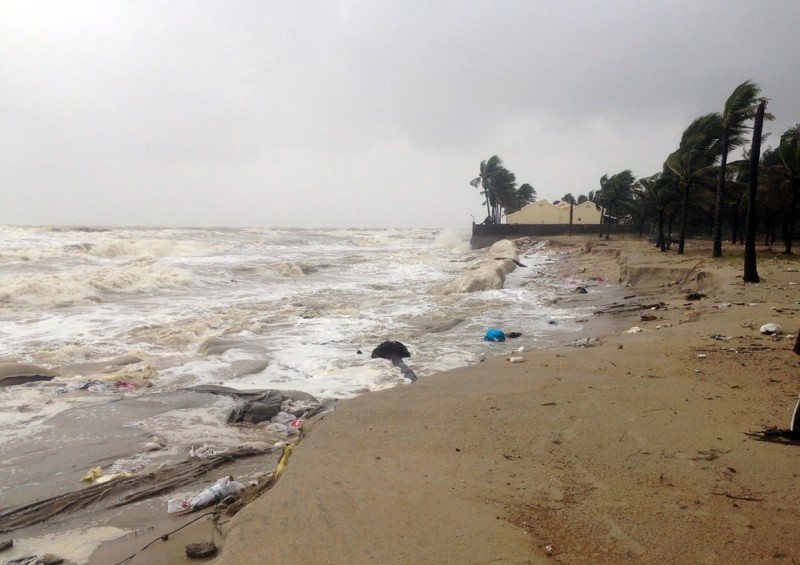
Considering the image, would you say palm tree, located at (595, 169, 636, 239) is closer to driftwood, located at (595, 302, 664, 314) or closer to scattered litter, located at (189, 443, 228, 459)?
driftwood, located at (595, 302, 664, 314)

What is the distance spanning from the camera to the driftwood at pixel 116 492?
327 cm

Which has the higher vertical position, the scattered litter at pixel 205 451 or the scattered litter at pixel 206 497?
the scattered litter at pixel 206 497

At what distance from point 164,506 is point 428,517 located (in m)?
2.05

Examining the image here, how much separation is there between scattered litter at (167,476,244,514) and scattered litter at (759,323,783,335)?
7.36m

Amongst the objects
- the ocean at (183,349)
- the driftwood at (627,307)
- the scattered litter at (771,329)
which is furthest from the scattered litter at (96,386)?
the driftwood at (627,307)

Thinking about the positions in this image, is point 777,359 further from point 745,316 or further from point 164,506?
point 164,506

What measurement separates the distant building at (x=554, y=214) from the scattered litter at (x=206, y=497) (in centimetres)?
5503

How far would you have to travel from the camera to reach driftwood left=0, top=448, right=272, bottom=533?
3.27 metres

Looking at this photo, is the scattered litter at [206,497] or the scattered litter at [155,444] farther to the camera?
the scattered litter at [155,444]

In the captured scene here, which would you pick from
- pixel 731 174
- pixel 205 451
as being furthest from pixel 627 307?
pixel 731 174

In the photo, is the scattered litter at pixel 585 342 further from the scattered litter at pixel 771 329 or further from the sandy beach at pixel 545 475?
the scattered litter at pixel 771 329

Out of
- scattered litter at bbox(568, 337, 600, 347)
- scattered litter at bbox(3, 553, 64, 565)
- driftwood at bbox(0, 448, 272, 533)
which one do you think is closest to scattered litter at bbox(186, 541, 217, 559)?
scattered litter at bbox(3, 553, 64, 565)

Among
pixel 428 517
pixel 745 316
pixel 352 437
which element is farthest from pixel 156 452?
pixel 745 316

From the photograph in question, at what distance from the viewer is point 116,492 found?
3607 mm
